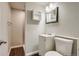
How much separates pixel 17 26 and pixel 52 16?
462 mm

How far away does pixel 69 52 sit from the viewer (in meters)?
0.92

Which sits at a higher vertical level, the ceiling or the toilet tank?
the ceiling

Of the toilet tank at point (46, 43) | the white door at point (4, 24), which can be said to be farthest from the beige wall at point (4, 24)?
the toilet tank at point (46, 43)

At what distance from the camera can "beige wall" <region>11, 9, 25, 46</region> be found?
3.06 feet

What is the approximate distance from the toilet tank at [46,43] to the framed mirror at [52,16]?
0.19m

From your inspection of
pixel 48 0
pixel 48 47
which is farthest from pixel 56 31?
pixel 48 0

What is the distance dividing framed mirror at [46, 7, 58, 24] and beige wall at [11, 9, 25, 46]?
0.31 metres

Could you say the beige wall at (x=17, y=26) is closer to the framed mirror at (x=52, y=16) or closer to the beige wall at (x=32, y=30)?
the beige wall at (x=32, y=30)

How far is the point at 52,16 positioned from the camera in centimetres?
100

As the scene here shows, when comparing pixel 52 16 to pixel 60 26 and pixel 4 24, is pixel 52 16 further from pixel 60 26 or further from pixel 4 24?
pixel 4 24

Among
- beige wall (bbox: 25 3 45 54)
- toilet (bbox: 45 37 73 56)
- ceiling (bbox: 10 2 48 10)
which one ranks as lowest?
toilet (bbox: 45 37 73 56)

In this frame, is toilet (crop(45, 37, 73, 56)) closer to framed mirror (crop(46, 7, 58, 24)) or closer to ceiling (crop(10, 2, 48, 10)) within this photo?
framed mirror (crop(46, 7, 58, 24))

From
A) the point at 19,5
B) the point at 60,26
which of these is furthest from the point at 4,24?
the point at 60,26

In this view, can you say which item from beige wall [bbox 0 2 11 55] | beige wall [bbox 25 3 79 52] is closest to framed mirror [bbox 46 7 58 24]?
beige wall [bbox 25 3 79 52]
